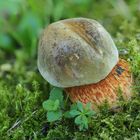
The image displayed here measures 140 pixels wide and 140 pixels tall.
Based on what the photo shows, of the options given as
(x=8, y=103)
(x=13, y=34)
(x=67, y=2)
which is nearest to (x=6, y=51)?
(x=13, y=34)

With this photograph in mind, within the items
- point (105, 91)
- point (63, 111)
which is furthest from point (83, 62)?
point (63, 111)

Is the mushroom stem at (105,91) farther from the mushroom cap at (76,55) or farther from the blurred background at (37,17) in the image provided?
the blurred background at (37,17)

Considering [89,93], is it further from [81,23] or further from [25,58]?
[25,58]

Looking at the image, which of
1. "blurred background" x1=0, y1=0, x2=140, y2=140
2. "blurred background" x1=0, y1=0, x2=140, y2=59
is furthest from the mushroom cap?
"blurred background" x1=0, y1=0, x2=140, y2=59

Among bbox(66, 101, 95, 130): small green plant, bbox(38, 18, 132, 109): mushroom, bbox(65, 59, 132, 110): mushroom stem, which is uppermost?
bbox(38, 18, 132, 109): mushroom

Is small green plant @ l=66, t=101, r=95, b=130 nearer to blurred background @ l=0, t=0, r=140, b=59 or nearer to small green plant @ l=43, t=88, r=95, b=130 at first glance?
small green plant @ l=43, t=88, r=95, b=130

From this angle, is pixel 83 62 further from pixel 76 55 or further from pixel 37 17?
pixel 37 17

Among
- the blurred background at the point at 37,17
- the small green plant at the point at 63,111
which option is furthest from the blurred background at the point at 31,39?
the small green plant at the point at 63,111
